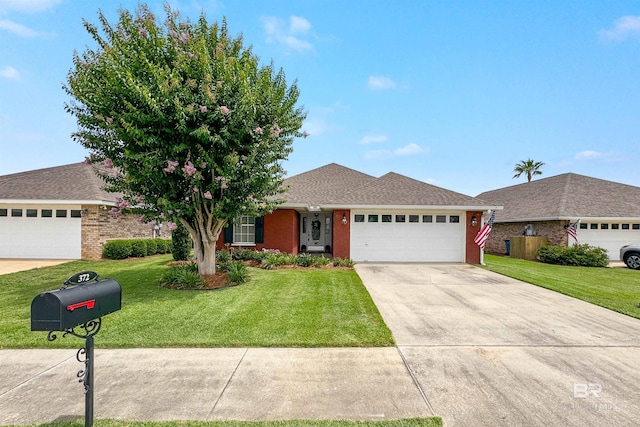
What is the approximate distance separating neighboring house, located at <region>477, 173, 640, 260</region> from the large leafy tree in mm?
15967

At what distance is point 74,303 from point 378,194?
12.8 metres

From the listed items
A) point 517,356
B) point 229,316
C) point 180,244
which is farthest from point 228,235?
point 517,356

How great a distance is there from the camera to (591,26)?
28.6 ft

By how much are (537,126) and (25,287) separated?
20.3 m

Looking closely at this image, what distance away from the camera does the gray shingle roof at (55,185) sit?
44.8 feet

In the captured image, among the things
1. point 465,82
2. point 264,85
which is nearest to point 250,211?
point 264,85

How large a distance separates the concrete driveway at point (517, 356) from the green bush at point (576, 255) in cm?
864

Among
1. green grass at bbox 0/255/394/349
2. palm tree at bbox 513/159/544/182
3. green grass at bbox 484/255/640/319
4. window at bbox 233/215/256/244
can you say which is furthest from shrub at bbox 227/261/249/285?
palm tree at bbox 513/159/544/182

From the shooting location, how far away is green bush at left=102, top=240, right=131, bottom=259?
13789mm

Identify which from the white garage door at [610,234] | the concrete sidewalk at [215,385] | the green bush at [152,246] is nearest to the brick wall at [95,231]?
the green bush at [152,246]

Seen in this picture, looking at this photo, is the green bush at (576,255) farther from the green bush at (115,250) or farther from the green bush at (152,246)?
the green bush at (115,250)

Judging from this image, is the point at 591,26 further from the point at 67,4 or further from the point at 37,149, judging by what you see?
the point at 37,149

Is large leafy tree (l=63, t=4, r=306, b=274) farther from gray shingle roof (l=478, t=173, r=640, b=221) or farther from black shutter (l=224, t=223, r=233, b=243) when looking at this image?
gray shingle roof (l=478, t=173, r=640, b=221)

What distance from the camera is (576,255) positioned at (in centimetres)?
1413
